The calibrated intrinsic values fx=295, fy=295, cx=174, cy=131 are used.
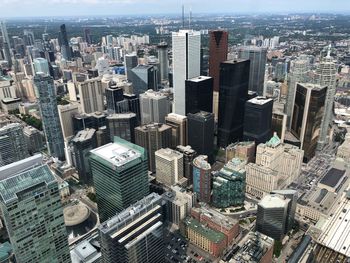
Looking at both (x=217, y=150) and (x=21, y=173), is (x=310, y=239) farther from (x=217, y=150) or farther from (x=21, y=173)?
(x=21, y=173)

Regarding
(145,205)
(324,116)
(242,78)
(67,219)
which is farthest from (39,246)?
(324,116)

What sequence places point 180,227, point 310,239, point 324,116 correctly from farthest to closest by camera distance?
point 324,116, point 180,227, point 310,239

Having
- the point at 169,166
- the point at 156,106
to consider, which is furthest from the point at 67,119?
the point at 169,166

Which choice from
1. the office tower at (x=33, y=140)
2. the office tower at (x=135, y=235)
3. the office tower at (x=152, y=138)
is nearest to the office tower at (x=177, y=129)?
the office tower at (x=152, y=138)

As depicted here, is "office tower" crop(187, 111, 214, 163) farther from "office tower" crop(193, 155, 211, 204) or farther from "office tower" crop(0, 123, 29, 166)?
"office tower" crop(0, 123, 29, 166)

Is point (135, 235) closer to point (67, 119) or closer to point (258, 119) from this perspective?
point (258, 119)

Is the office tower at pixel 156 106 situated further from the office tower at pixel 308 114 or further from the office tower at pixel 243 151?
the office tower at pixel 308 114

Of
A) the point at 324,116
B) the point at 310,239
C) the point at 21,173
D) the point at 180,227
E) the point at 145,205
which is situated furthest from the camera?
the point at 324,116

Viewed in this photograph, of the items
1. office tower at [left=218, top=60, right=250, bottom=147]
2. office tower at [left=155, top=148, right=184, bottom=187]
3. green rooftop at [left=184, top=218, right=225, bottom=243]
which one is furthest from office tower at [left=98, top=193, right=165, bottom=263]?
office tower at [left=218, top=60, right=250, bottom=147]
